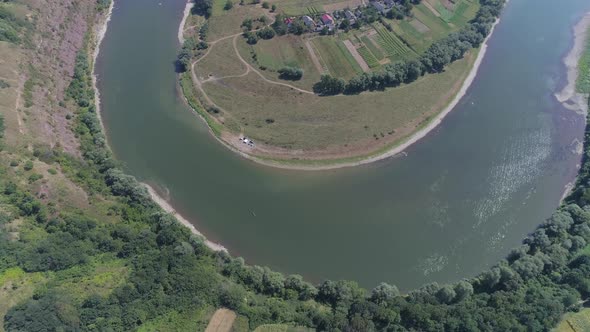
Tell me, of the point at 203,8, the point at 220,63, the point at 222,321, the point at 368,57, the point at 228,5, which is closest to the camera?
the point at 222,321

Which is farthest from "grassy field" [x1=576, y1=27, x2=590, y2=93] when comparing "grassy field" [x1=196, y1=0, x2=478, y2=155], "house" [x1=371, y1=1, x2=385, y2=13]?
"house" [x1=371, y1=1, x2=385, y2=13]

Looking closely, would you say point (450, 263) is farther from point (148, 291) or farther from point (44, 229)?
point (44, 229)

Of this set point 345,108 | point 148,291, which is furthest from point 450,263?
point 148,291

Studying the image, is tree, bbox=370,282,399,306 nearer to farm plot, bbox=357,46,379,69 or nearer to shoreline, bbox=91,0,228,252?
shoreline, bbox=91,0,228,252

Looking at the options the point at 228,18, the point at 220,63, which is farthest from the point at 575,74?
the point at 228,18

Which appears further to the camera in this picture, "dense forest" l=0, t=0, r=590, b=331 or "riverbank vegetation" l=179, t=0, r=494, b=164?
"riverbank vegetation" l=179, t=0, r=494, b=164

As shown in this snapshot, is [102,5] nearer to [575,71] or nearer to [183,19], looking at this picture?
[183,19]

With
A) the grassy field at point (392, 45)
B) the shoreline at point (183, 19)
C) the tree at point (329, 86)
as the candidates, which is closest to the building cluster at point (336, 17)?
the grassy field at point (392, 45)
